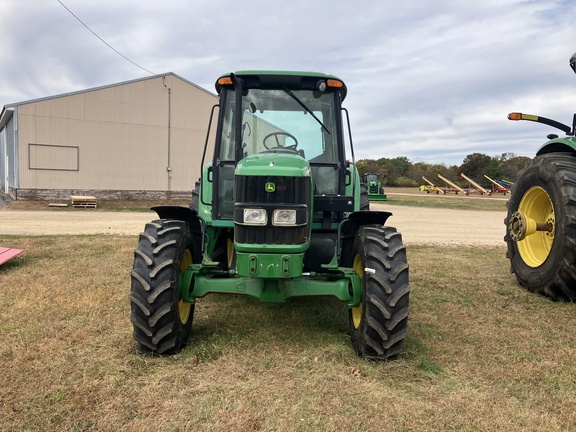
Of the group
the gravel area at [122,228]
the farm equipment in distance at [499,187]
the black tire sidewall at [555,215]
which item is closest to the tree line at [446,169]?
the farm equipment in distance at [499,187]

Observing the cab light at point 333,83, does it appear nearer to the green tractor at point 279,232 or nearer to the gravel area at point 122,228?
the green tractor at point 279,232

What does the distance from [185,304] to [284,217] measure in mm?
1347

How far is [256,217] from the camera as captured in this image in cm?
370

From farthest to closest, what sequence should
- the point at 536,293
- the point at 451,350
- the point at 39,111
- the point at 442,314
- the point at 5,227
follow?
the point at 39,111 < the point at 5,227 < the point at 536,293 < the point at 442,314 < the point at 451,350

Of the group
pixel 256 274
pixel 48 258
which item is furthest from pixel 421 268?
pixel 48 258

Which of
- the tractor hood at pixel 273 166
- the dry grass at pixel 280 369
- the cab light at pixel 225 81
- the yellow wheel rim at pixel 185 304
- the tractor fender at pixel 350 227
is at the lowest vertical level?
the dry grass at pixel 280 369

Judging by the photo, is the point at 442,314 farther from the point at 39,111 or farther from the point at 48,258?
the point at 39,111

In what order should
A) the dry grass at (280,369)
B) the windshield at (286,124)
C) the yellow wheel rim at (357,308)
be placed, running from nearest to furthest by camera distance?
1. the dry grass at (280,369)
2. the yellow wheel rim at (357,308)
3. the windshield at (286,124)

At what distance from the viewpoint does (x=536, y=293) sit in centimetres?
592

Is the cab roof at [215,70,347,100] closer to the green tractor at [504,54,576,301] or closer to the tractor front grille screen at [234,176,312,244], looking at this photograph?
the tractor front grille screen at [234,176,312,244]

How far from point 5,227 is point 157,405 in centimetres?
1192

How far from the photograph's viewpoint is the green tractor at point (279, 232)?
3650 mm

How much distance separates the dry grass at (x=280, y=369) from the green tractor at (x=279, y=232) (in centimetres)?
38

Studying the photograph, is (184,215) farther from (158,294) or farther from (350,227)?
(350,227)
